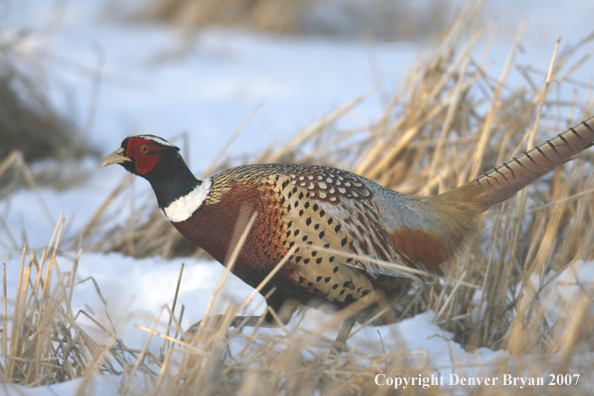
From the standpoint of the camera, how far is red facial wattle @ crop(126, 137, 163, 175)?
1963 millimetres

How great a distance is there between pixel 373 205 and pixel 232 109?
4080mm

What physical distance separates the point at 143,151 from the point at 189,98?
4.45 m

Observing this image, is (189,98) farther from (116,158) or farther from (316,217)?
(316,217)

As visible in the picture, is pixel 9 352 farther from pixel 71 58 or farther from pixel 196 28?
pixel 196 28

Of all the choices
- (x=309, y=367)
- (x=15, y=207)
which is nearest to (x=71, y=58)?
(x=15, y=207)

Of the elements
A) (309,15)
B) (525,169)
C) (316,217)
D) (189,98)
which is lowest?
Result: (316,217)

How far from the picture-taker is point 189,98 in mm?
6293

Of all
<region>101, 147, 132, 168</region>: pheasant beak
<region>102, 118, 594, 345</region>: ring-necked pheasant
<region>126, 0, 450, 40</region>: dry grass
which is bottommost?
<region>102, 118, 594, 345</region>: ring-necked pheasant

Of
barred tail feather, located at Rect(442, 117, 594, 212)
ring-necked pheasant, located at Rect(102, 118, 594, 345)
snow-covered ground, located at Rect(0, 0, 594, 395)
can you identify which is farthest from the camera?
snow-covered ground, located at Rect(0, 0, 594, 395)

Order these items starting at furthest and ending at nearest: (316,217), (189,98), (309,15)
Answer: (309,15)
(189,98)
(316,217)

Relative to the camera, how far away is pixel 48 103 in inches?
189

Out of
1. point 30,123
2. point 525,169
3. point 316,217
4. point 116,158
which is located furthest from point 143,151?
point 30,123

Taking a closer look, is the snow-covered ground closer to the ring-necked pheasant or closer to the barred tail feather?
the ring-necked pheasant

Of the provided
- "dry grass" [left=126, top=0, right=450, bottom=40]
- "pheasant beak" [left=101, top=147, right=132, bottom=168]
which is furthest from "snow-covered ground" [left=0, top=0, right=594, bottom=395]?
"pheasant beak" [left=101, top=147, right=132, bottom=168]
